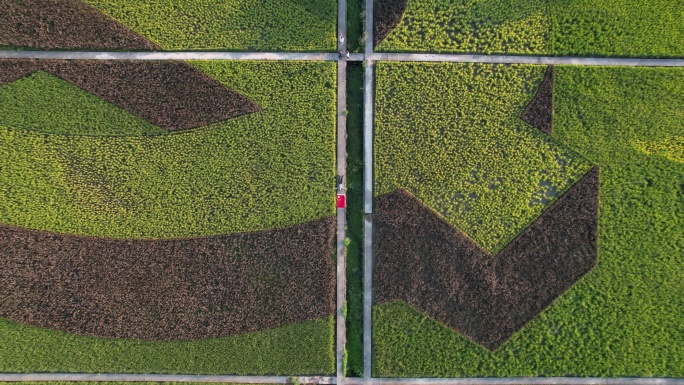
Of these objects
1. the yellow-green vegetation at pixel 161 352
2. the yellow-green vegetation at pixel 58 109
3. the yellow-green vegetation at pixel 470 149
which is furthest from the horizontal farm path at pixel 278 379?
the yellow-green vegetation at pixel 58 109

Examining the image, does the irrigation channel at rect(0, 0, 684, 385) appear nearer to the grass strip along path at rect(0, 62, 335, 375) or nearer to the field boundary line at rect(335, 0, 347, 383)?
the field boundary line at rect(335, 0, 347, 383)

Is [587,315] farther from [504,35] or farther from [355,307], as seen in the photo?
[504,35]

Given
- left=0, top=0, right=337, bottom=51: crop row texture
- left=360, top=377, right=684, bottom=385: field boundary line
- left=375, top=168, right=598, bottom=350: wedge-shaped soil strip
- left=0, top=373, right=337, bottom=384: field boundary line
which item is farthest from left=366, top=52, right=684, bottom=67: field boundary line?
left=0, top=373, right=337, bottom=384: field boundary line

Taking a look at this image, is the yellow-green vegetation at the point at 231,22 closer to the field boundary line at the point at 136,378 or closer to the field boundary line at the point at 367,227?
the field boundary line at the point at 367,227

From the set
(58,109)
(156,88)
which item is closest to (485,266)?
(156,88)

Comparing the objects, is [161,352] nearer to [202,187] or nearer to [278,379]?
[278,379]
